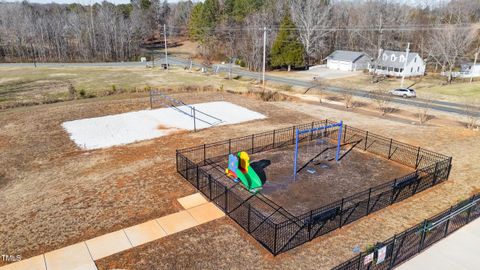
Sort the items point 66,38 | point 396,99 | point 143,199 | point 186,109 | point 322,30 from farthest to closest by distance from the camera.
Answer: point 66,38, point 322,30, point 396,99, point 186,109, point 143,199

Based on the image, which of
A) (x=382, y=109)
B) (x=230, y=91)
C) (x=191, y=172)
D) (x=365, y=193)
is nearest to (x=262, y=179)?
(x=191, y=172)

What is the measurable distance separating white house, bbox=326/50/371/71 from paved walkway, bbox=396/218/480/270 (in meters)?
57.8

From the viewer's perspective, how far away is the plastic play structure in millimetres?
15445

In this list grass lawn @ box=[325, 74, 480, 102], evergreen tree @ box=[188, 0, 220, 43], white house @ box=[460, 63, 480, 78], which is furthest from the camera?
evergreen tree @ box=[188, 0, 220, 43]

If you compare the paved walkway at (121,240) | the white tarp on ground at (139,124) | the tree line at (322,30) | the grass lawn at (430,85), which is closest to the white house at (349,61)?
the tree line at (322,30)

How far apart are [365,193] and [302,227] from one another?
474 cm

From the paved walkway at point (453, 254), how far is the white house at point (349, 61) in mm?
57828

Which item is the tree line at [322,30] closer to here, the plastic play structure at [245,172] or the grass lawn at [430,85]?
the grass lawn at [430,85]

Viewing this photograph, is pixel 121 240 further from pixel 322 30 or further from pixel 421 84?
pixel 322 30

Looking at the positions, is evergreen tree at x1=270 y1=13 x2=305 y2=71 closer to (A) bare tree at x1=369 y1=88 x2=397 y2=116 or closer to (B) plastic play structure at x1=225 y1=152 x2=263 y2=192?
(A) bare tree at x1=369 y1=88 x2=397 y2=116

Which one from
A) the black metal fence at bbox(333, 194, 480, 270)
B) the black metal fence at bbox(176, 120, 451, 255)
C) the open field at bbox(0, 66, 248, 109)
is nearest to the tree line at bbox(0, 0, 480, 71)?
the open field at bbox(0, 66, 248, 109)

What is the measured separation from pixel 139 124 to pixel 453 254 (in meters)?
22.2

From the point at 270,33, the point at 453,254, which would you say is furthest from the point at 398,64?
the point at 453,254

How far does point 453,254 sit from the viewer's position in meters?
11.3
